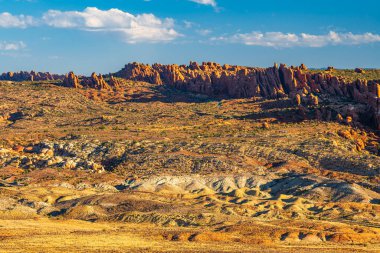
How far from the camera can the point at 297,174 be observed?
70.1 m

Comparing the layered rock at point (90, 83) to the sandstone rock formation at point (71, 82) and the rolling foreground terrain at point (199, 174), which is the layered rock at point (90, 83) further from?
the rolling foreground terrain at point (199, 174)

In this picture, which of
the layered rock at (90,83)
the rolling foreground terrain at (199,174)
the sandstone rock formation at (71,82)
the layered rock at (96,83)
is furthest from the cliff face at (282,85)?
the sandstone rock formation at (71,82)

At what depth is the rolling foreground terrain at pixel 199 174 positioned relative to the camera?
42594 millimetres

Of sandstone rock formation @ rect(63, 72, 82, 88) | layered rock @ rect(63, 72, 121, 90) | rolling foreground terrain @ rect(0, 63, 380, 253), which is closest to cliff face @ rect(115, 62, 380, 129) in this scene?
rolling foreground terrain @ rect(0, 63, 380, 253)

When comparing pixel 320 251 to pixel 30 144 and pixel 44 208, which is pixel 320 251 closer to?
pixel 44 208

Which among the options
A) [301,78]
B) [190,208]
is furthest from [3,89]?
[190,208]

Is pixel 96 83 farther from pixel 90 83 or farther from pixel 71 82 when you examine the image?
pixel 71 82

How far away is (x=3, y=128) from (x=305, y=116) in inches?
2686

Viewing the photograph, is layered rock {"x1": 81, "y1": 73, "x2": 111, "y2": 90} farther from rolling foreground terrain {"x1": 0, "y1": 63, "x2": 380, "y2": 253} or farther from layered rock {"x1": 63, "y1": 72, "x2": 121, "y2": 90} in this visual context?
rolling foreground terrain {"x1": 0, "y1": 63, "x2": 380, "y2": 253}

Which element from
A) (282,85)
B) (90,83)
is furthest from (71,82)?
(282,85)

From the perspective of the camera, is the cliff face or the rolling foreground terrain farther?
the cliff face

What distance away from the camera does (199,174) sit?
70.8m

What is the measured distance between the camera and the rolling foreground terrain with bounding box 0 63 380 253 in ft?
140

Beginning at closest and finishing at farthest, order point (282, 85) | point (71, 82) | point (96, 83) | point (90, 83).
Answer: point (282, 85) → point (71, 82) → point (96, 83) → point (90, 83)
